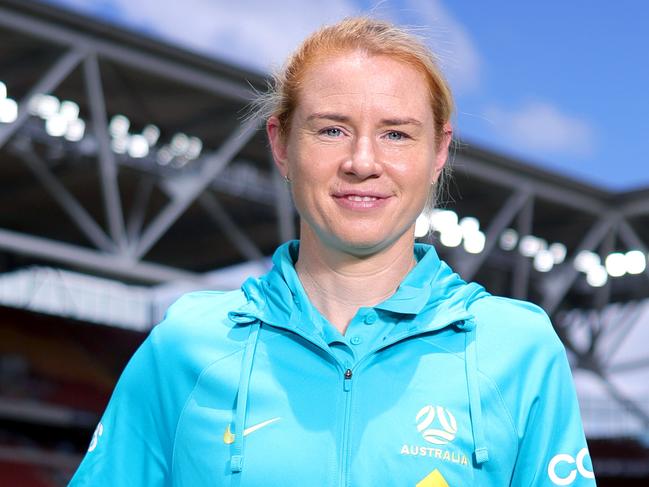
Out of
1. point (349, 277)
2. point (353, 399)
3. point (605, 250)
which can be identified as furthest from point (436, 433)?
point (605, 250)

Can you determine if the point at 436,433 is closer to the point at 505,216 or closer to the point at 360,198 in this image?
the point at 360,198

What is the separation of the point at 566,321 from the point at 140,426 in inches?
1186

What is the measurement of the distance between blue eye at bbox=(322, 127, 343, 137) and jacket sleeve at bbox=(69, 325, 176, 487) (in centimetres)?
49

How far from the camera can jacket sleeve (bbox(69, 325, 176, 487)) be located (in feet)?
6.72

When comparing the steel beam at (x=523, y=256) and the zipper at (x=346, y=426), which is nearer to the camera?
the zipper at (x=346, y=426)

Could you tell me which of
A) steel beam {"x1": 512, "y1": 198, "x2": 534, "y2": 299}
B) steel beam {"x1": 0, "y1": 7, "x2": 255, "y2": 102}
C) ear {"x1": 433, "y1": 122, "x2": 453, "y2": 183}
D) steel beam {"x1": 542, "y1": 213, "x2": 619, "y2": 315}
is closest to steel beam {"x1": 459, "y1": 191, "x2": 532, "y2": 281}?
steel beam {"x1": 512, "y1": 198, "x2": 534, "y2": 299}

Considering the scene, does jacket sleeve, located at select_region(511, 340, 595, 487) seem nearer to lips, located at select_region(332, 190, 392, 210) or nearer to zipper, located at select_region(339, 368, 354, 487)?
zipper, located at select_region(339, 368, 354, 487)

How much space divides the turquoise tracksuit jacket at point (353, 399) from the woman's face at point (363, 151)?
0.14m

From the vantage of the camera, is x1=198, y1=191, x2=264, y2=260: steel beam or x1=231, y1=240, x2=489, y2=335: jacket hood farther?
x1=198, y1=191, x2=264, y2=260: steel beam

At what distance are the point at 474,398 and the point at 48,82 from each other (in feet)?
47.6

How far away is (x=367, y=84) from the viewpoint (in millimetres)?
1972

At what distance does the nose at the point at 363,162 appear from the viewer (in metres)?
1.93

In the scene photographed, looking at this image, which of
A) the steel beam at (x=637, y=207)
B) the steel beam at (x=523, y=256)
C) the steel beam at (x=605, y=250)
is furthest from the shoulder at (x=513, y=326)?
the steel beam at (x=605, y=250)

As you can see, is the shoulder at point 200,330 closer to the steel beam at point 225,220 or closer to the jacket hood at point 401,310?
the jacket hood at point 401,310
